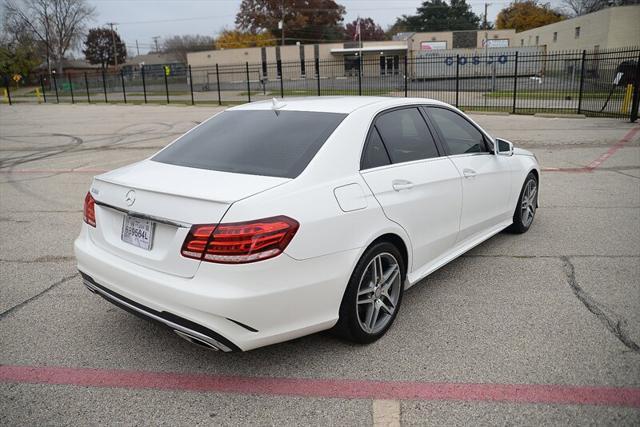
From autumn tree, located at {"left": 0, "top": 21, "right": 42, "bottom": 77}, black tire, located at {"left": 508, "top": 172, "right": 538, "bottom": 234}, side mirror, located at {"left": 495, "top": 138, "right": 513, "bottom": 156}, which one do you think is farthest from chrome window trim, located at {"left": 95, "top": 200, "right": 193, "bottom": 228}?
autumn tree, located at {"left": 0, "top": 21, "right": 42, "bottom": 77}

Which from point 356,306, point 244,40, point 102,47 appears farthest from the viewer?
point 102,47

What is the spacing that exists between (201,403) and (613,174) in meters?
8.39

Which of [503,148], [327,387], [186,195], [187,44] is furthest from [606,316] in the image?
[187,44]

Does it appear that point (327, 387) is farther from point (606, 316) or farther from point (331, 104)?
point (606, 316)

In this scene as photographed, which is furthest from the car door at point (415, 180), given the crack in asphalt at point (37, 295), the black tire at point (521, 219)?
the crack in asphalt at point (37, 295)

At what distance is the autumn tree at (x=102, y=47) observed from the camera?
349 feet

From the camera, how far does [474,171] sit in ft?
14.7

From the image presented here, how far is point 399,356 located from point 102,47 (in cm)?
11891

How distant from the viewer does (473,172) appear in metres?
4.46

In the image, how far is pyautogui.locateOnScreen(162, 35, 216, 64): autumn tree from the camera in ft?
344

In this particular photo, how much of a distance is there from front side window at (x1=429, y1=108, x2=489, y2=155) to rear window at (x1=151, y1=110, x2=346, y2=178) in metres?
1.24

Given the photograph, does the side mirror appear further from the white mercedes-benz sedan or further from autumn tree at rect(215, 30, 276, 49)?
autumn tree at rect(215, 30, 276, 49)

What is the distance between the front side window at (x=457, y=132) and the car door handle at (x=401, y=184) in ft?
2.91

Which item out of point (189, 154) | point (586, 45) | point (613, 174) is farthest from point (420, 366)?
point (586, 45)
